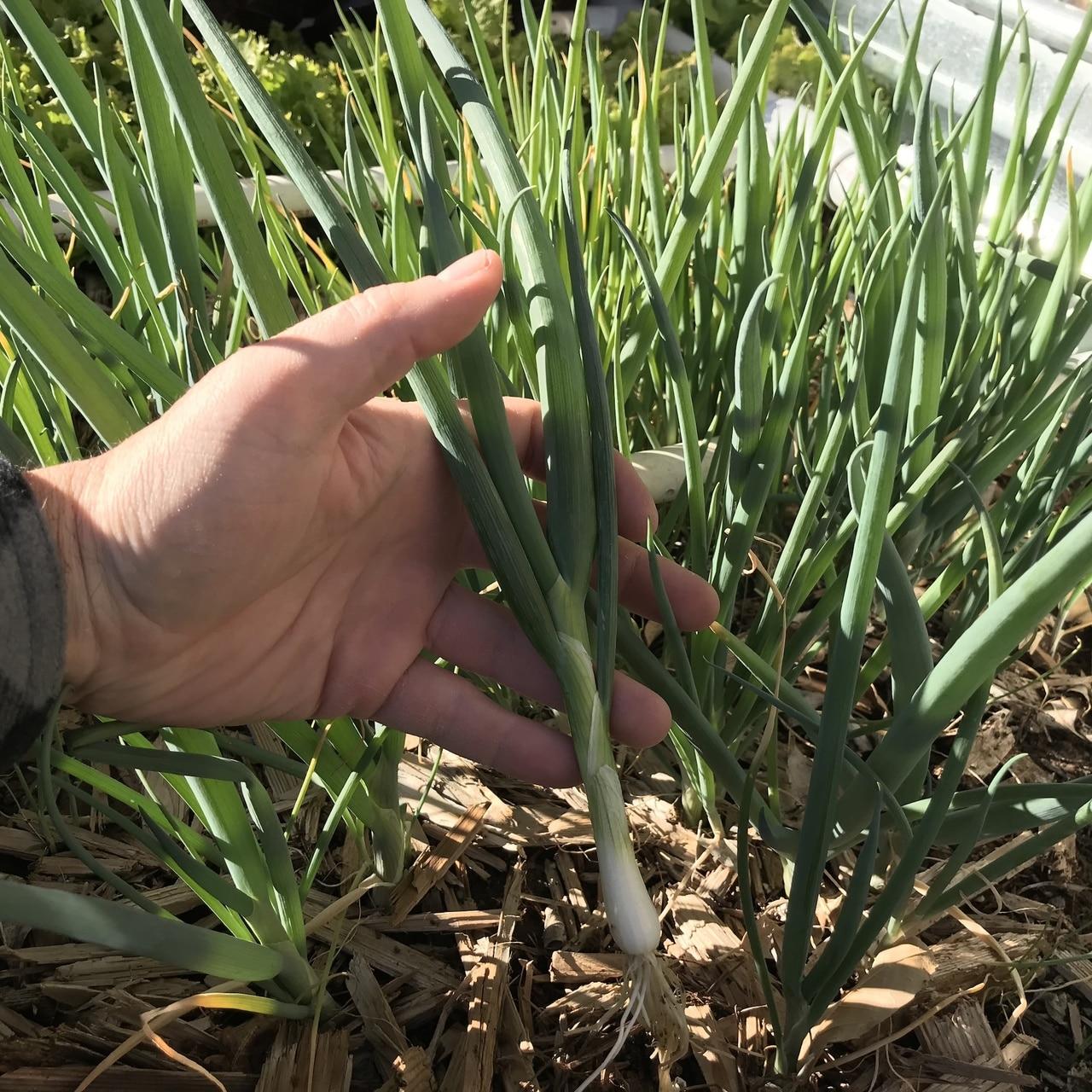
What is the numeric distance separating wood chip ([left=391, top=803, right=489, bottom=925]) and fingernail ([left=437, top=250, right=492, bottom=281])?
1.59ft

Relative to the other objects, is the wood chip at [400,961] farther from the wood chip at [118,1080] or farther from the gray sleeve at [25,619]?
the gray sleeve at [25,619]

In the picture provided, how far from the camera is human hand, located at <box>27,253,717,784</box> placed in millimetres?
565

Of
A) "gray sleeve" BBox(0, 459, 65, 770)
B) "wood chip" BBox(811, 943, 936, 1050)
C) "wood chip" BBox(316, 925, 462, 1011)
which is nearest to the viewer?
"gray sleeve" BBox(0, 459, 65, 770)

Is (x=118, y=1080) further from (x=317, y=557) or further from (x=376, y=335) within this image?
(x=376, y=335)

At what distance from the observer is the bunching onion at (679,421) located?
0.55m

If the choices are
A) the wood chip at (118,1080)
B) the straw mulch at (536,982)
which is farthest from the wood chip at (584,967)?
the wood chip at (118,1080)

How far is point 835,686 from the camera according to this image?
1.77ft

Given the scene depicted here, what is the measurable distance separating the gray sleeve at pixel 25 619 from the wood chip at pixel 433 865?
36 cm

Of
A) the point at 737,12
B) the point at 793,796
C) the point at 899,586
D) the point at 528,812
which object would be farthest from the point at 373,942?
the point at 737,12

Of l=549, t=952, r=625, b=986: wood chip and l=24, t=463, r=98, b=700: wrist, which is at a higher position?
l=24, t=463, r=98, b=700: wrist

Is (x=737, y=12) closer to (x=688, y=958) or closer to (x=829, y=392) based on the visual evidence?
(x=829, y=392)

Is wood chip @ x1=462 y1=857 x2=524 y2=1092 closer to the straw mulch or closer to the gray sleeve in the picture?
the straw mulch

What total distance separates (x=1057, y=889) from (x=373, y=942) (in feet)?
1.94

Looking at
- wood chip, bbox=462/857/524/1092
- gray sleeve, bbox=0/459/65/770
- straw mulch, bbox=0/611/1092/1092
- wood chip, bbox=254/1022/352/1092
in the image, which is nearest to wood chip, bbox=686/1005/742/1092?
straw mulch, bbox=0/611/1092/1092
